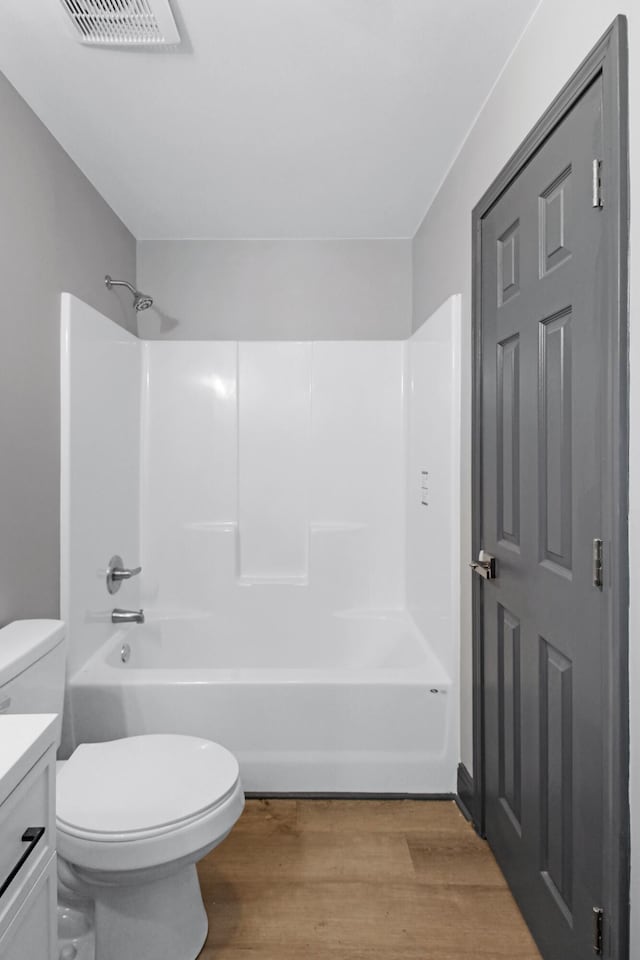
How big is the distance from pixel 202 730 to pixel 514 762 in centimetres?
109

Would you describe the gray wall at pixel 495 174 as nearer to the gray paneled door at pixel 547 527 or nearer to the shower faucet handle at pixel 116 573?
the gray paneled door at pixel 547 527

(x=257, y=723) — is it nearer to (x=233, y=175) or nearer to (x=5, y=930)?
(x=5, y=930)

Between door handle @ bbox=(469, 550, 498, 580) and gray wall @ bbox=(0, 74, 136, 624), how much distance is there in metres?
1.44

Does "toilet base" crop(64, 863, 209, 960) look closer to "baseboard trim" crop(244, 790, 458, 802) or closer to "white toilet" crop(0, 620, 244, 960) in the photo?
"white toilet" crop(0, 620, 244, 960)

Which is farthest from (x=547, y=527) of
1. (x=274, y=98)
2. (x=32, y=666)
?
(x=274, y=98)

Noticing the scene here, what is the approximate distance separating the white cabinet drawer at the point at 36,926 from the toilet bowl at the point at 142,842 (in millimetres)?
294

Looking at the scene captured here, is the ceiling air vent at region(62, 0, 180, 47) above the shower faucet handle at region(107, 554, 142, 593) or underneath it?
above

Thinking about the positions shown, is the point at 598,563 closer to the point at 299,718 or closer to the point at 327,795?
the point at 299,718

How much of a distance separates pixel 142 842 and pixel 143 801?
115 millimetres

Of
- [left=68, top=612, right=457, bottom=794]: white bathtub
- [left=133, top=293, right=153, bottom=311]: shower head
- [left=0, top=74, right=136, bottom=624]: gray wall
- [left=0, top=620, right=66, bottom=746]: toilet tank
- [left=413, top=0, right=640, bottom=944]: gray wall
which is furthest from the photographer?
[left=133, top=293, right=153, bottom=311]: shower head

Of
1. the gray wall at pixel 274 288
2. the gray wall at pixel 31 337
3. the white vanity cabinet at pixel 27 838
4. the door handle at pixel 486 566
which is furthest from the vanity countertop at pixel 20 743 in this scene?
the gray wall at pixel 274 288


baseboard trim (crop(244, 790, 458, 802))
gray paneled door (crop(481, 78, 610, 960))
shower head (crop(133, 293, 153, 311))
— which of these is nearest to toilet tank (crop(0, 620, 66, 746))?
baseboard trim (crop(244, 790, 458, 802))

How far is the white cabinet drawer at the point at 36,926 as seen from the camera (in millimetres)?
875

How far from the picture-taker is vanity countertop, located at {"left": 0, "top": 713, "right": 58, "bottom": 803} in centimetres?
86
